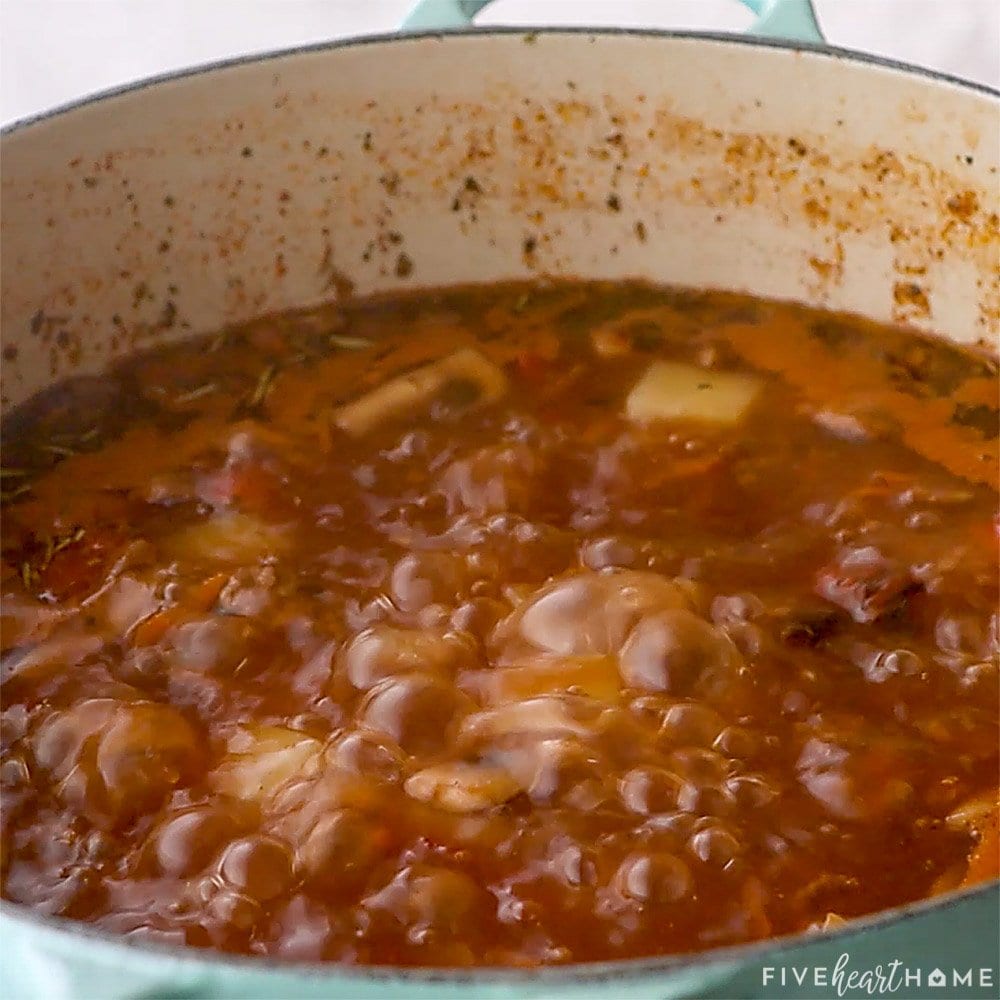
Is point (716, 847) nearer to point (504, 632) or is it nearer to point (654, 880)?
point (654, 880)

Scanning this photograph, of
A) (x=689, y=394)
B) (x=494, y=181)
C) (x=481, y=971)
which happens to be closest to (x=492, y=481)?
(x=689, y=394)

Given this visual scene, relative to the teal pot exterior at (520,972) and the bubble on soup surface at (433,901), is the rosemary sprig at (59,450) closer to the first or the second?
the bubble on soup surface at (433,901)

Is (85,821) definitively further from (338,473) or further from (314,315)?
(314,315)

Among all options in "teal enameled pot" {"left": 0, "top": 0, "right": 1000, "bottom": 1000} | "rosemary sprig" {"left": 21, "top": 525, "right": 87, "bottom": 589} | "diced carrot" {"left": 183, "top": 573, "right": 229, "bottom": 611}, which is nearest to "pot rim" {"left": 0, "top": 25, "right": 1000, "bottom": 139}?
"teal enameled pot" {"left": 0, "top": 0, "right": 1000, "bottom": 1000}

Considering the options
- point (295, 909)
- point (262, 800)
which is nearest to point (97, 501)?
point (262, 800)

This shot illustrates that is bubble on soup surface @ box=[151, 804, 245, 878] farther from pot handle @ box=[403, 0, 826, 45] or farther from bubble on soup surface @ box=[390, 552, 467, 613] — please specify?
pot handle @ box=[403, 0, 826, 45]

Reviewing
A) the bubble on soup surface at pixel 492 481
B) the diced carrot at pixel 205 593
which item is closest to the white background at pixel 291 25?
the bubble on soup surface at pixel 492 481
